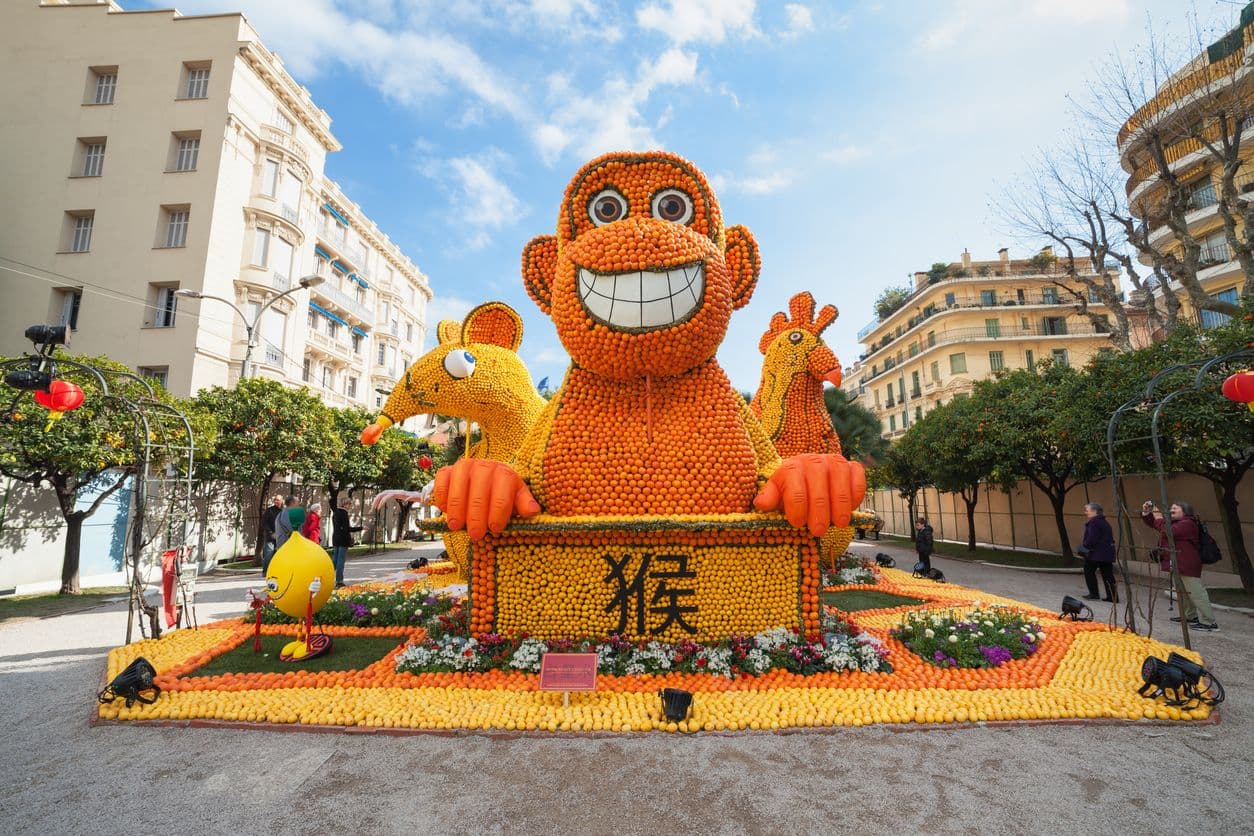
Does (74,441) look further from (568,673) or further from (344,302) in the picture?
(344,302)

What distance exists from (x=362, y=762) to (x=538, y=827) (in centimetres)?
142

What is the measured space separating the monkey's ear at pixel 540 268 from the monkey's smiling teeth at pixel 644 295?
130 centimetres

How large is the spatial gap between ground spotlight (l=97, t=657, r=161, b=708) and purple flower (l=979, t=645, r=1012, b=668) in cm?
731

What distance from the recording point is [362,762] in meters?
3.66

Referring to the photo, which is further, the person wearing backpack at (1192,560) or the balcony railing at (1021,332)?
the balcony railing at (1021,332)

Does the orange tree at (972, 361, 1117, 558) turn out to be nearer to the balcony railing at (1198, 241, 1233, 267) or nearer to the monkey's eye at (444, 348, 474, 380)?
the monkey's eye at (444, 348, 474, 380)

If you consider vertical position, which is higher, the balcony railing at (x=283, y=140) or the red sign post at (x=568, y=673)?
the balcony railing at (x=283, y=140)

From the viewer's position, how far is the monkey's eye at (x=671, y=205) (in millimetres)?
5434

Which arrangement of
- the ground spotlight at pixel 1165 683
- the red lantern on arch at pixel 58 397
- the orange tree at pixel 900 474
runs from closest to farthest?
the ground spotlight at pixel 1165 683 → the red lantern on arch at pixel 58 397 → the orange tree at pixel 900 474

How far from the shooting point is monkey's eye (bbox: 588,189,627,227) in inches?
214

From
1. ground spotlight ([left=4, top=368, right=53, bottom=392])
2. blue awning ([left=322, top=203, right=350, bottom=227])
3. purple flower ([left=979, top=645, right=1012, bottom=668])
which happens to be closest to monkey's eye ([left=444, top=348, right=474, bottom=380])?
ground spotlight ([left=4, top=368, right=53, bottom=392])

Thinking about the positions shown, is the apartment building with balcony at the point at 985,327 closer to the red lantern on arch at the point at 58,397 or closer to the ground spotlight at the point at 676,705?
the ground spotlight at the point at 676,705

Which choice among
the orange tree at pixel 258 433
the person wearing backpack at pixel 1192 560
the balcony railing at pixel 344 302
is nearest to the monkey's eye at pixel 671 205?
the person wearing backpack at pixel 1192 560

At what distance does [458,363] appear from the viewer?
7246mm
